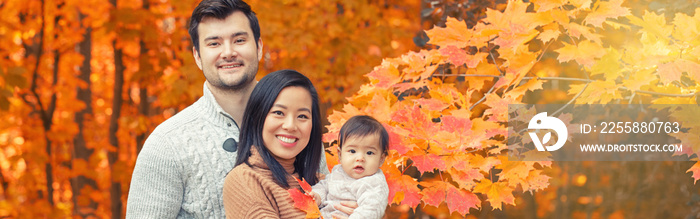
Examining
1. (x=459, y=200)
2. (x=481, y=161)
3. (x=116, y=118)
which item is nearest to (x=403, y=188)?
(x=459, y=200)

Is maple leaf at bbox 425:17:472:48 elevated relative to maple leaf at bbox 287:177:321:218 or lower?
elevated

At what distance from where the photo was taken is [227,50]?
2.18m

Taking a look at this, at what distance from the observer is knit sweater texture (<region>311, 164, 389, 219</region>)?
6.84 feet

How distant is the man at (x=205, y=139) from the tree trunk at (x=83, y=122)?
5.82 metres

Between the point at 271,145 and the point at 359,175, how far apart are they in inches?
13.6

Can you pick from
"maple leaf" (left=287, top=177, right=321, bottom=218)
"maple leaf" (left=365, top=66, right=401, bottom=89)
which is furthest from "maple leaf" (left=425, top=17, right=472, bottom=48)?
"maple leaf" (left=287, top=177, right=321, bottom=218)

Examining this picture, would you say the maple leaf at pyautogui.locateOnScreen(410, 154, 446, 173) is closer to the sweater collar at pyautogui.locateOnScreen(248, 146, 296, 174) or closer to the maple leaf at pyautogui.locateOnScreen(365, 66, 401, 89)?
the maple leaf at pyautogui.locateOnScreen(365, 66, 401, 89)

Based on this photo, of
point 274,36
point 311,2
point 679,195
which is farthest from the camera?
point 679,195

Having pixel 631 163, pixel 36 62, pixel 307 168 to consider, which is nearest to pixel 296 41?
pixel 36 62

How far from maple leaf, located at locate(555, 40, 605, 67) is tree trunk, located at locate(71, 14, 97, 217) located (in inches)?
246

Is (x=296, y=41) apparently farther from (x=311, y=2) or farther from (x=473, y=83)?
(x=473, y=83)

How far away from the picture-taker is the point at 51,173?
22.3ft

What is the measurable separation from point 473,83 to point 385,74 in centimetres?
51

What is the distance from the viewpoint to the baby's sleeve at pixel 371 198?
6.79ft
